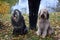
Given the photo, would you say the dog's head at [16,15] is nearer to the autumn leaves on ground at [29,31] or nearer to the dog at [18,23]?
the dog at [18,23]

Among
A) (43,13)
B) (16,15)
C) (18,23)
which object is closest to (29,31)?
(18,23)

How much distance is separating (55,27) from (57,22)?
0.21 meters

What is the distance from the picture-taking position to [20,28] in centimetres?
534

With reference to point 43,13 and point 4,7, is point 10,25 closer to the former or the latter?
point 4,7

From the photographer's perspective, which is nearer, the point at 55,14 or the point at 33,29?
the point at 33,29

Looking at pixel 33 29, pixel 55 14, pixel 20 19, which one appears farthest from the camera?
pixel 55 14

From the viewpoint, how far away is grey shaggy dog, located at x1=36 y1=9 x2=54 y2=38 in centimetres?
514

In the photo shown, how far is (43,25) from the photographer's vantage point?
17.3 ft

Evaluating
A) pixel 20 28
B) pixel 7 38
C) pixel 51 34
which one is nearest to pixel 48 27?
pixel 51 34

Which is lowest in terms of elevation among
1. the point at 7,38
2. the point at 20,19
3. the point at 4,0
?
the point at 7,38

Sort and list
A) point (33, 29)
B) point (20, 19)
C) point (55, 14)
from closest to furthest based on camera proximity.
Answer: point (20, 19), point (33, 29), point (55, 14)

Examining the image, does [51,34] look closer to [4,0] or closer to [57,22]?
[57,22]

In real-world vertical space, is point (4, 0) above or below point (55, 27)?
above

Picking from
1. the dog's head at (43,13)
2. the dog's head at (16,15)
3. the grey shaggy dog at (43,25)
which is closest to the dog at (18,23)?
the dog's head at (16,15)
